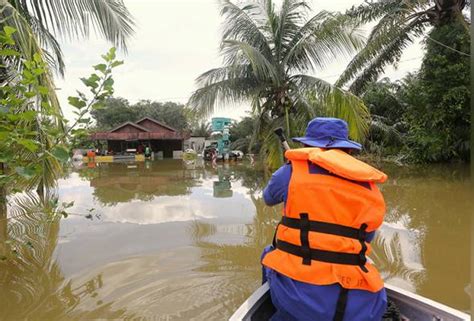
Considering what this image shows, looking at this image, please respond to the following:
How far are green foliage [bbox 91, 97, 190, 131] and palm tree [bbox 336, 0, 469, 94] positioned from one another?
23447mm

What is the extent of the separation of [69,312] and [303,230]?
7.71 feet

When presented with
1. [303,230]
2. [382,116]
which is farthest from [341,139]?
[382,116]

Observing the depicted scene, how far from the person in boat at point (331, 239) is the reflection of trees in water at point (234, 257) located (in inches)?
57.8

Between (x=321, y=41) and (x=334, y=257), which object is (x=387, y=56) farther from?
(x=334, y=257)

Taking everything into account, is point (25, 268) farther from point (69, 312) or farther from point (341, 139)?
point (341, 139)

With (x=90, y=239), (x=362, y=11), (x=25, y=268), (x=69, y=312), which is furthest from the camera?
(x=362, y=11)

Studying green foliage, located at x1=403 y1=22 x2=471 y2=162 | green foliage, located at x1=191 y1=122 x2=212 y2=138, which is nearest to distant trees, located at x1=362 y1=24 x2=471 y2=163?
green foliage, located at x1=403 y1=22 x2=471 y2=162

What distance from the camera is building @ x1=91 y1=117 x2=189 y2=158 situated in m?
26.9

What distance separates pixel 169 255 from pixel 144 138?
2351 cm

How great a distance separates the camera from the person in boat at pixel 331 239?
5.46 ft

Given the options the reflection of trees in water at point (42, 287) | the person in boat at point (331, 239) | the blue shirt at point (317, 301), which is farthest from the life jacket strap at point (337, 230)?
the reflection of trees in water at point (42, 287)

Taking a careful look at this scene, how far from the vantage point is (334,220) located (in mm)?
1684

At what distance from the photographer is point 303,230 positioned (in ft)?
5.66

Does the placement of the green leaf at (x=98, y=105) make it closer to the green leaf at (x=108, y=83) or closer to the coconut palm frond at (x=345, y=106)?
the green leaf at (x=108, y=83)
